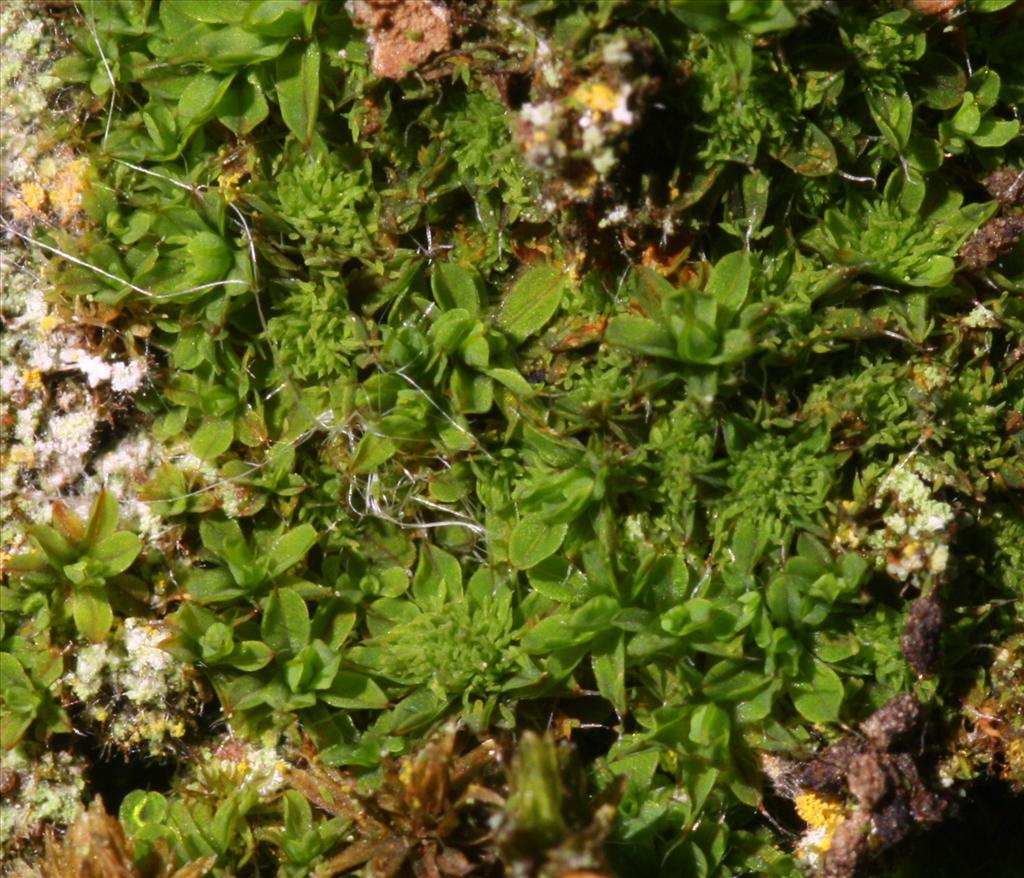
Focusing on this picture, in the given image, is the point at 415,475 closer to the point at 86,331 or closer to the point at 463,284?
the point at 463,284

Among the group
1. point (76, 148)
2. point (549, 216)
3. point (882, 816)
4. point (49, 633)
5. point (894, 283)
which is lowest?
point (882, 816)

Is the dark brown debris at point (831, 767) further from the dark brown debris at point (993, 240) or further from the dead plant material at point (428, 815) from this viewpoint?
the dark brown debris at point (993, 240)

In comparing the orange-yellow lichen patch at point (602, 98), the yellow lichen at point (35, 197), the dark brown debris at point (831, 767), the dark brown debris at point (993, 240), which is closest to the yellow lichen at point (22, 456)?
the yellow lichen at point (35, 197)

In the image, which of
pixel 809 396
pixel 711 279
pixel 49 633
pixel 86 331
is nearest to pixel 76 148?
pixel 86 331

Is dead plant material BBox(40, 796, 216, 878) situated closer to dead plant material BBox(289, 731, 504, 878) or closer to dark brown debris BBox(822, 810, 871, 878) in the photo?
dead plant material BBox(289, 731, 504, 878)

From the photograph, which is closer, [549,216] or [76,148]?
[549,216]

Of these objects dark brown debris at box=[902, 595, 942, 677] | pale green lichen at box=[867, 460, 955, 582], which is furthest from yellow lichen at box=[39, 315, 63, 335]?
dark brown debris at box=[902, 595, 942, 677]
